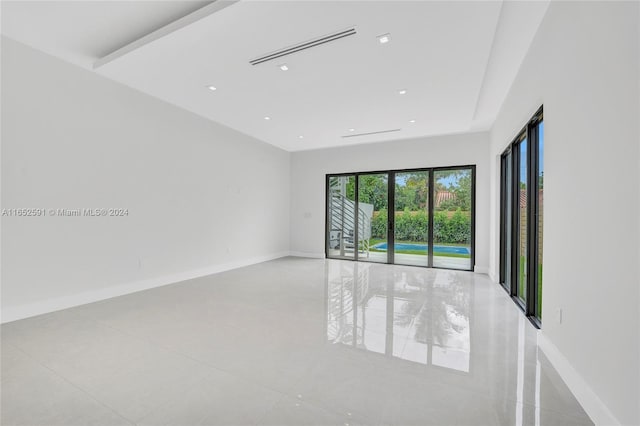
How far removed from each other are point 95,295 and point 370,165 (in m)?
5.94

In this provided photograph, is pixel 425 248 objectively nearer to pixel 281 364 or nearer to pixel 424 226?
pixel 424 226

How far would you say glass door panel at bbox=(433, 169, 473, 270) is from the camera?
6363 mm

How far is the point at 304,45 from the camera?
2996 millimetres

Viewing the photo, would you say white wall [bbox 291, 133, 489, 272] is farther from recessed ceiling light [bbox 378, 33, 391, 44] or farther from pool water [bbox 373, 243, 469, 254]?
recessed ceiling light [bbox 378, 33, 391, 44]

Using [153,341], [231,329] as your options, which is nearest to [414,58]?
[231,329]

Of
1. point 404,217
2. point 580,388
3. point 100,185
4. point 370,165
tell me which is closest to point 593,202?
point 580,388

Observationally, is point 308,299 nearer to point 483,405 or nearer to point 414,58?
point 483,405

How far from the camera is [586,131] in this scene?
74.5 inches

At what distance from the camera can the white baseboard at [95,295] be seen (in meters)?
3.23

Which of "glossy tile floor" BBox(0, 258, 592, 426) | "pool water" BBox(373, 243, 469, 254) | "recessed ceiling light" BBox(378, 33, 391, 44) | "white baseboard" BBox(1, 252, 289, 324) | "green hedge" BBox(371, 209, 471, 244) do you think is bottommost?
"glossy tile floor" BBox(0, 258, 592, 426)

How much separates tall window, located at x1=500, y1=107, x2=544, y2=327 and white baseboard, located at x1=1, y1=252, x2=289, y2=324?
202 inches

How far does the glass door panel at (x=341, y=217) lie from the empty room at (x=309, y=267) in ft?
4.93

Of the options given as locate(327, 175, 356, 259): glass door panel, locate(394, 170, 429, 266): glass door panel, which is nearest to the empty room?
locate(394, 170, 429, 266): glass door panel

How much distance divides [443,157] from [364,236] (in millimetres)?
2650
